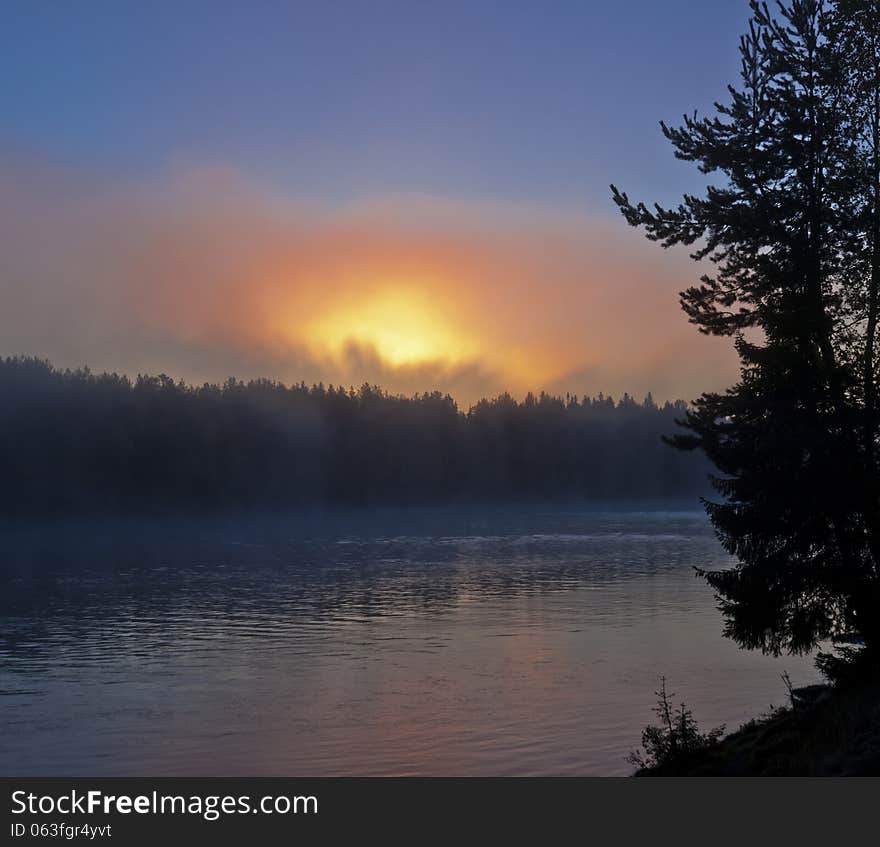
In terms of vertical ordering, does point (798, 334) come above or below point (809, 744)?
above

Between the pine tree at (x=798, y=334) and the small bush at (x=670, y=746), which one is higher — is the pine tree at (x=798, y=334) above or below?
above

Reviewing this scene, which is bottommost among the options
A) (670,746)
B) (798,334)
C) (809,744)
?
(670,746)

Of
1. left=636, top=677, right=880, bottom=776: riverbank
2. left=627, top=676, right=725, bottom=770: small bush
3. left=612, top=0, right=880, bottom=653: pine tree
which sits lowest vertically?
left=627, top=676, right=725, bottom=770: small bush

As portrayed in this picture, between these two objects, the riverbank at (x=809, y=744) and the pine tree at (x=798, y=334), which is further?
the pine tree at (x=798, y=334)

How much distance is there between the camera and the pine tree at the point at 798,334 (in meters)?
21.8

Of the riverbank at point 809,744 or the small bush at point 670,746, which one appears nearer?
the riverbank at point 809,744

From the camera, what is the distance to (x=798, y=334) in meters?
22.9

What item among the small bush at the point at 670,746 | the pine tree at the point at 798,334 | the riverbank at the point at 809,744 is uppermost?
the pine tree at the point at 798,334

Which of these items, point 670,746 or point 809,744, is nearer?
point 809,744

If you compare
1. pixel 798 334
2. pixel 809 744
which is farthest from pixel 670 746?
pixel 798 334

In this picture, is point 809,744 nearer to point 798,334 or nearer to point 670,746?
point 670,746

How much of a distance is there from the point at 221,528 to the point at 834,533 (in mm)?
133430

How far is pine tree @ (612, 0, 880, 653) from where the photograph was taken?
71.7 feet

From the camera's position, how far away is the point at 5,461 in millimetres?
155625
